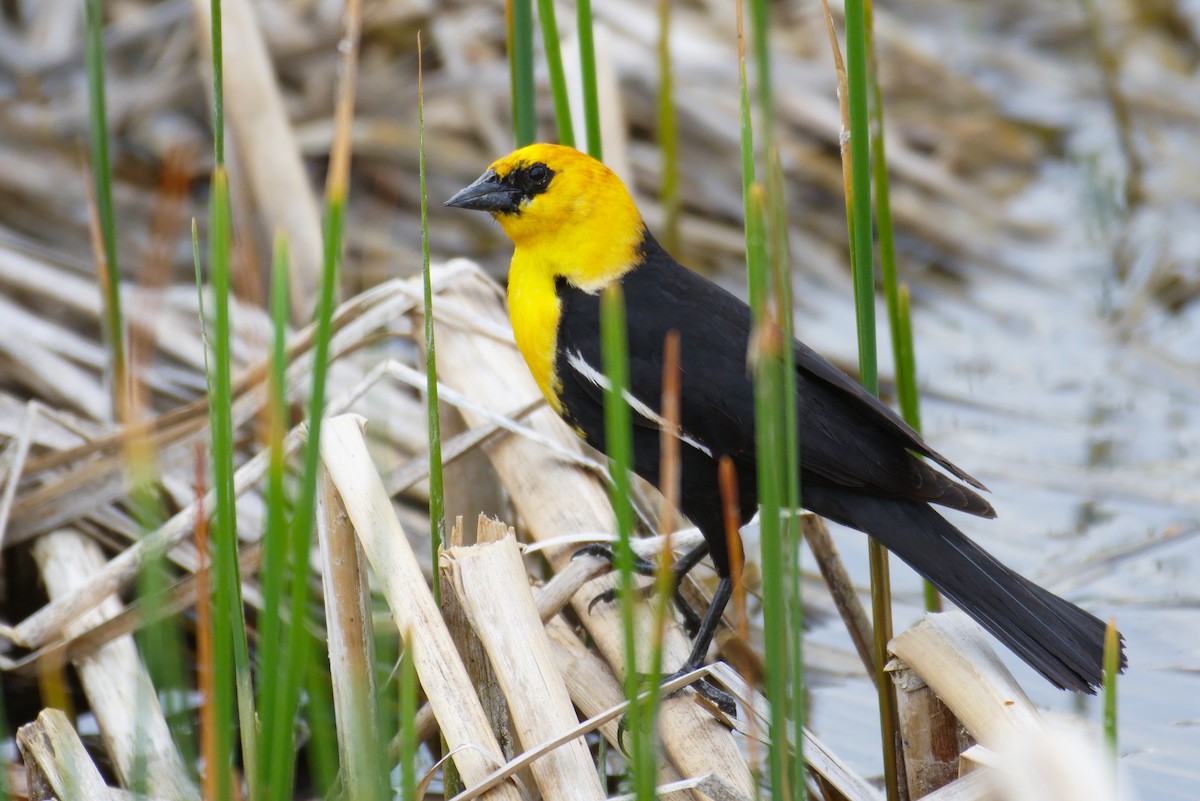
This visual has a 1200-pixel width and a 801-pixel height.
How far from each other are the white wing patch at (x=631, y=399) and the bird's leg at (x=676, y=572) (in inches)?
10.4

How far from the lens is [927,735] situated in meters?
2.28

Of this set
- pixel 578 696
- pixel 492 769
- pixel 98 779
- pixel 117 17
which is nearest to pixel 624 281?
pixel 578 696

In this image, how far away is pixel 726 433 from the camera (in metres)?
2.70

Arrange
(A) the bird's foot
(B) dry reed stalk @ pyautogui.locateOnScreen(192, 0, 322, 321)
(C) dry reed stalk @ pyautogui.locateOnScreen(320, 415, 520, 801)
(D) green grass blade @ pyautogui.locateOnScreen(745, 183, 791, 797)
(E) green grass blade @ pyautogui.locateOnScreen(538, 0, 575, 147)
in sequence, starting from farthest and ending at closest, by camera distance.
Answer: (B) dry reed stalk @ pyautogui.locateOnScreen(192, 0, 322, 321), (E) green grass blade @ pyautogui.locateOnScreen(538, 0, 575, 147), (A) the bird's foot, (C) dry reed stalk @ pyautogui.locateOnScreen(320, 415, 520, 801), (D) green grass blade @ pyautogui.locateOnScreen(745, 183, 791, 797)

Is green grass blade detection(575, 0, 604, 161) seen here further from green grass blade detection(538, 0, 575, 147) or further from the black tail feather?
the black tail feather

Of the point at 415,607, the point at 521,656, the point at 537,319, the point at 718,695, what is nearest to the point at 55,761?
the point at 415,607

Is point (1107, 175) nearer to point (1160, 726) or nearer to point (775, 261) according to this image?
point (1160, 726)

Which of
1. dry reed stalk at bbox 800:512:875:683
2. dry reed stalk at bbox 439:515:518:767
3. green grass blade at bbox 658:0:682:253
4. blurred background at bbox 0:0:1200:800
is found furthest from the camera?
blurred background at bbox 0:0:1200:800

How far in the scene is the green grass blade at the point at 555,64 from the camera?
2.63 metres

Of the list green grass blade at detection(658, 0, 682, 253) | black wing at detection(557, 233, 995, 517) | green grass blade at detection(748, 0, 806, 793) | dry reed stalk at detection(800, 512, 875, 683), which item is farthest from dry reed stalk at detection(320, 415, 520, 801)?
green grass blade at detection(658, 0, 682, 253)

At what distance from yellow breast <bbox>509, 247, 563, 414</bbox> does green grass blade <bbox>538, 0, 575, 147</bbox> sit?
0.94 feet

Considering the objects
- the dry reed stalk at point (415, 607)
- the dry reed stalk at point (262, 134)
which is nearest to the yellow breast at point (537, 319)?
the dry reed stalk at point (415, 607)

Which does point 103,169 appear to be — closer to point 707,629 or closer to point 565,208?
point 565,208

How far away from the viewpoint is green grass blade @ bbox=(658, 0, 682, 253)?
3.62m
